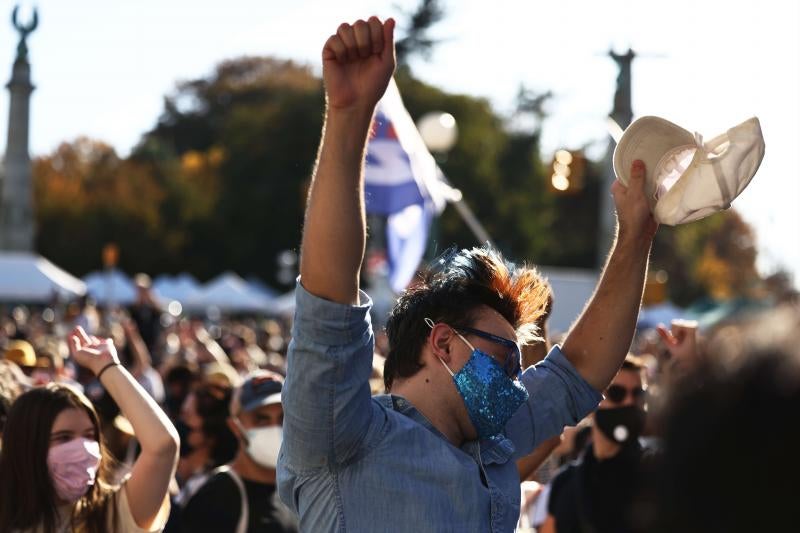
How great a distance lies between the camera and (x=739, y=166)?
2.97 metres

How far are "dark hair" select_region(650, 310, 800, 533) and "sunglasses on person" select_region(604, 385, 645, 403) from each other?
4.26 m

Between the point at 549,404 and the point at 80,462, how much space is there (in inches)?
57.8

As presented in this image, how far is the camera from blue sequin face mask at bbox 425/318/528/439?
2697 millimetres

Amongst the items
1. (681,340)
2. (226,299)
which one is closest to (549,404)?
(681,340)

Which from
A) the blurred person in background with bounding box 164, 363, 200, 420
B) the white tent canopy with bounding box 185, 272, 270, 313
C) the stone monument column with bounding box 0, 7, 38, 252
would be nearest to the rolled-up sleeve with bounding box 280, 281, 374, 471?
the blurred person in background with bounding box 164, 363, 200, 420

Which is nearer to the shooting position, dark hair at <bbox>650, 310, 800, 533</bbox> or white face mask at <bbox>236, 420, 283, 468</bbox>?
dark hair at <bbox>650, 310, 800, 533</bbox>

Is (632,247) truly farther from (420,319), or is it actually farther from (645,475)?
(645,475)

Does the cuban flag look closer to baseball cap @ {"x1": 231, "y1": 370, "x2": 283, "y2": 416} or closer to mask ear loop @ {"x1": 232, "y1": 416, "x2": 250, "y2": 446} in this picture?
baseball cap @ {"x1": 231, "y1": 370, "x2": 283, "y2": 416}

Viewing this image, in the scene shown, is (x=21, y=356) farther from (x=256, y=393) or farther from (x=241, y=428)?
(x=241, y=428)

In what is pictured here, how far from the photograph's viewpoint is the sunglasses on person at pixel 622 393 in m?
5.31

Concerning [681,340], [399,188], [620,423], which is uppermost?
[399,188]

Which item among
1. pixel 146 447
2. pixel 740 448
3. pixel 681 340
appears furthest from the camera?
pixel 681 340

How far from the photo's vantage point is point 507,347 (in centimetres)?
279

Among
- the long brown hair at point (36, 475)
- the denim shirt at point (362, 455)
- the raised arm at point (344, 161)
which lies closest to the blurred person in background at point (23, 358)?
the long brown hair at point (36, 475)
